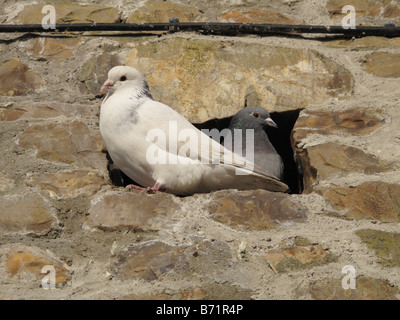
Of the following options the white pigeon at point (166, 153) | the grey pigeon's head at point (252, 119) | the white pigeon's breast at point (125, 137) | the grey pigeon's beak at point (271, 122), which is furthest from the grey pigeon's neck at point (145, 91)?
the grey pigeon's beak at point (271, 122)

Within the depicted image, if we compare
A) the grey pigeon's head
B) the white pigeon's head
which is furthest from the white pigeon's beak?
the grey pigeon's head

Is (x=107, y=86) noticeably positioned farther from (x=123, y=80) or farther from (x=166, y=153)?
(x=166, y=153)

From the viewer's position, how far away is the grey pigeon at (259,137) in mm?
5199

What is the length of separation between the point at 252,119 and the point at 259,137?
1.11 feet

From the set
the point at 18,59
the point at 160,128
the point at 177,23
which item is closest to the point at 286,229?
the point at 160,128

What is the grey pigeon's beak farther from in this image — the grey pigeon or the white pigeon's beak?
the white pigeon's beak

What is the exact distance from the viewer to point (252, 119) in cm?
532

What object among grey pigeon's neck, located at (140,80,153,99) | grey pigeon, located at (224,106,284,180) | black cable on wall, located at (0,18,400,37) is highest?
black cable on wall, located at (0,18,400,37)

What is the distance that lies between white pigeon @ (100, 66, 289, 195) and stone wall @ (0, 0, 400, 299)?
0.20 m

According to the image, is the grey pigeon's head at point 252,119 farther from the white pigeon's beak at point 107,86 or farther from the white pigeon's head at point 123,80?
the white pigeon's beak at point 107,86

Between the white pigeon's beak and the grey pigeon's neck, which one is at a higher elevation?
the white pigeon's beak

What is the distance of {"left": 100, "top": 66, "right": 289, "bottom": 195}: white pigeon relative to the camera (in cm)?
433

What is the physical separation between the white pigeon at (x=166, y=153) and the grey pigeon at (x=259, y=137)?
71cm

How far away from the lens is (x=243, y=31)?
505cm
